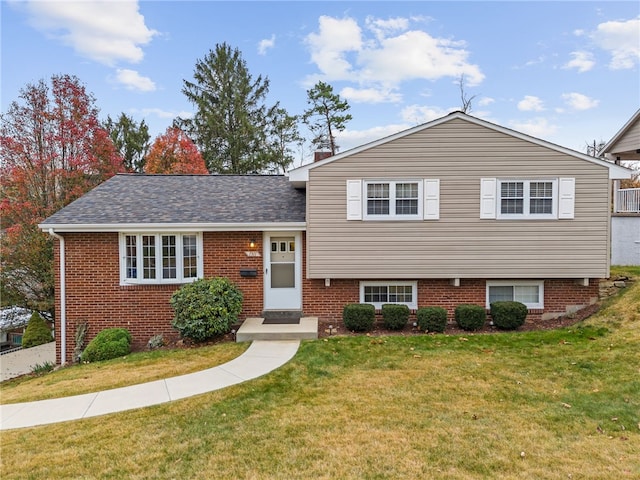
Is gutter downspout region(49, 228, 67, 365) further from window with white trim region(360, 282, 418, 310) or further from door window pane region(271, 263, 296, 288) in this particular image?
window with white trim region(360, 282, 418, 310)

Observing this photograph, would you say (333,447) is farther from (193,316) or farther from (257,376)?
(193,316)

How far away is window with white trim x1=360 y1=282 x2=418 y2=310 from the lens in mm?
9688

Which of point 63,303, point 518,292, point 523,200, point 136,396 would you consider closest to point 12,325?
point 63,303

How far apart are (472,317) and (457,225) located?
2252 millimetres

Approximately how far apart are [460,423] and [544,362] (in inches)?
124

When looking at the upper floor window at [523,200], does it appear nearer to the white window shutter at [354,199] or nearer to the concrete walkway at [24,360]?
the white window shutter at [354,199]

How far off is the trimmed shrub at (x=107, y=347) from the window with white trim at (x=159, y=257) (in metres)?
1.36

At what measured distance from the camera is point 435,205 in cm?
908

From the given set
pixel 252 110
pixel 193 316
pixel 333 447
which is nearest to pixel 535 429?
pixel 333 447

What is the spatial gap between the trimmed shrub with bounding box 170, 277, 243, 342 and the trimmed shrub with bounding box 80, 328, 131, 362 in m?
1.23

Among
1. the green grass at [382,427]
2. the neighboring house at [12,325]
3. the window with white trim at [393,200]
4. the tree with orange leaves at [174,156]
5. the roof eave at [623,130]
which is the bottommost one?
the neighboring house at [12,325]

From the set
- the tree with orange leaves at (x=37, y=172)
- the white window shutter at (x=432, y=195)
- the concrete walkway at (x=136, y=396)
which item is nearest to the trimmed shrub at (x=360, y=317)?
the concrete walkway at (x=136, y=396)

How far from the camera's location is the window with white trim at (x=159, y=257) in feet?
30.5

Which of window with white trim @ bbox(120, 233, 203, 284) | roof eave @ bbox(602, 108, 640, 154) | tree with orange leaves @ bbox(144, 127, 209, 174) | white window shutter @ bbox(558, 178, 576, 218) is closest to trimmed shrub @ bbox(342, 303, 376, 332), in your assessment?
window with white trim @ bbox(120, 233, 203, 284)
